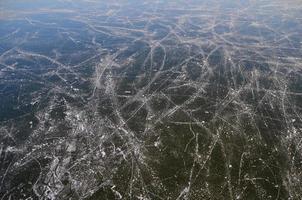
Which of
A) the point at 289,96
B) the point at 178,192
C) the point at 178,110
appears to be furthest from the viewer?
the point at 289,96

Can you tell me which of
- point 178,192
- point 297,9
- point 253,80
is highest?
point 297,9

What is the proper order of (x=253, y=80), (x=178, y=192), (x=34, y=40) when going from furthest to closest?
(x=34, y=40) < (x=253, y=80) < (x=178, y=192)

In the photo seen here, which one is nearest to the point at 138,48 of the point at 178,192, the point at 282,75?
the point at 282,75

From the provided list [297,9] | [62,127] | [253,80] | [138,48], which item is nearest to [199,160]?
[62,127]

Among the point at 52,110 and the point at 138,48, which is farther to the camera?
the point at 138,48

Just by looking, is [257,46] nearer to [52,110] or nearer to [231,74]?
[231,74]

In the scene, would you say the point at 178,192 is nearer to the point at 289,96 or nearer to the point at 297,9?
the point at 289,96

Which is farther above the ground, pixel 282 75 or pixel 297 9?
pixel 297 9
